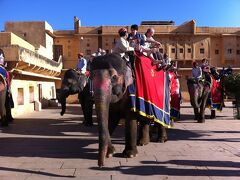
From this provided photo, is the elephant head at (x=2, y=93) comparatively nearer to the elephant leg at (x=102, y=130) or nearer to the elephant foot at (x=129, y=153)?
the elephant foot at (x=129, y=153)

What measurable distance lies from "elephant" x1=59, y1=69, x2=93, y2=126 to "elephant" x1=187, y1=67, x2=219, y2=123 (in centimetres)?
382

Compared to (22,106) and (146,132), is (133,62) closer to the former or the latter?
(146,132)

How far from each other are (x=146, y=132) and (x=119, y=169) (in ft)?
9.13

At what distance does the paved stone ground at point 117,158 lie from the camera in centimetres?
660

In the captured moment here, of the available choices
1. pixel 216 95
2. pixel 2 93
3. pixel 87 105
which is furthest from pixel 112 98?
pixel 216 95

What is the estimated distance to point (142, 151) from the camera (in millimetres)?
8672

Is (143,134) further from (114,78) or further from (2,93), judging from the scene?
(2,93)

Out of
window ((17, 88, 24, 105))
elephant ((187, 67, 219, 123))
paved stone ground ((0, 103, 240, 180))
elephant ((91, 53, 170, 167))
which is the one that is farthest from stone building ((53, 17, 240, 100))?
elephant ((91, 53, 170, 167))

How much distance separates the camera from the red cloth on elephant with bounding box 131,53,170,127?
27.3ft

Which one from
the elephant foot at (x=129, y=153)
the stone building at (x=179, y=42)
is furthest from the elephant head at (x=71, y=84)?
the stone building at (x=179, y=42)

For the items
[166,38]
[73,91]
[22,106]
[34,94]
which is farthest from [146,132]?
[166,38]

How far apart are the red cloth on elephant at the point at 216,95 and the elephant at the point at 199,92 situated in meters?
0.65

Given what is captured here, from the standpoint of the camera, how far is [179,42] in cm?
5841

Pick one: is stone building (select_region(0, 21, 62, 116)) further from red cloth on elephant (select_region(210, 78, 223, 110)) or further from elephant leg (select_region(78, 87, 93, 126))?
red cloth on elephant (select_region(210, 78, 223, 110))
